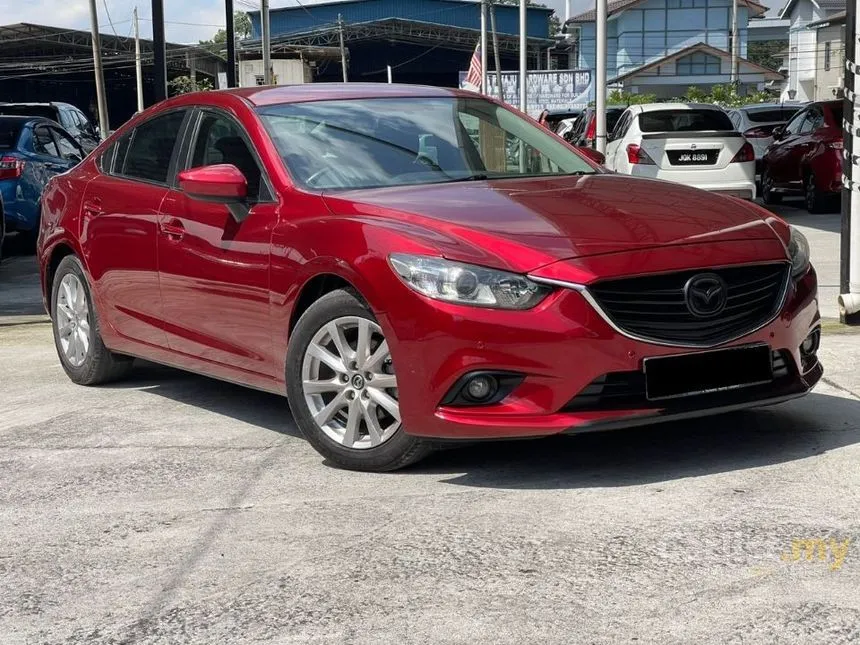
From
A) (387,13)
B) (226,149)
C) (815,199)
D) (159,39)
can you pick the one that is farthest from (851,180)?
(387,13)

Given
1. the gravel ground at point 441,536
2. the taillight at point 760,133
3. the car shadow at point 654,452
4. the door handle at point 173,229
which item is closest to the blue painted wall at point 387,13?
the taillight at point 760,133

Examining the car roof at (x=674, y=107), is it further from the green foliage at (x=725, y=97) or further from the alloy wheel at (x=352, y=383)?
the green foliage at (x=725, y=97)

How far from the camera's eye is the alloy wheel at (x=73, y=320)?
7.39 meters

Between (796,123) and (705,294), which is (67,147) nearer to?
(796,123)

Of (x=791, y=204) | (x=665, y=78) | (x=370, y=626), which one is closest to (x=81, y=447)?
(x=370, y=626)

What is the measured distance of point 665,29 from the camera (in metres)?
83.1

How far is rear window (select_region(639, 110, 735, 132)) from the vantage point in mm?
19625

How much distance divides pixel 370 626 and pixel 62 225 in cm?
452

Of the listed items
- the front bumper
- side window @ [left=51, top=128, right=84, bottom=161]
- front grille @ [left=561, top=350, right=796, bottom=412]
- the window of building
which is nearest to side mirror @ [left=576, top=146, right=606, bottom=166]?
the front bumper

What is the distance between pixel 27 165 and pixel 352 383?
12641 millimetres

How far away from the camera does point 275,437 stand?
19.8ft

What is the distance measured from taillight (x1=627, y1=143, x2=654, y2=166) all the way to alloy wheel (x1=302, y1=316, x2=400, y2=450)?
14.1m

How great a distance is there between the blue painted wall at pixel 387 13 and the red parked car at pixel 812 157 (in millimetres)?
63581

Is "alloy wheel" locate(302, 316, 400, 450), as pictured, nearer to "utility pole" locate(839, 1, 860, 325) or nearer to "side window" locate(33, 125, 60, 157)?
"utility pole" locate(839, 1, 860, 325)
